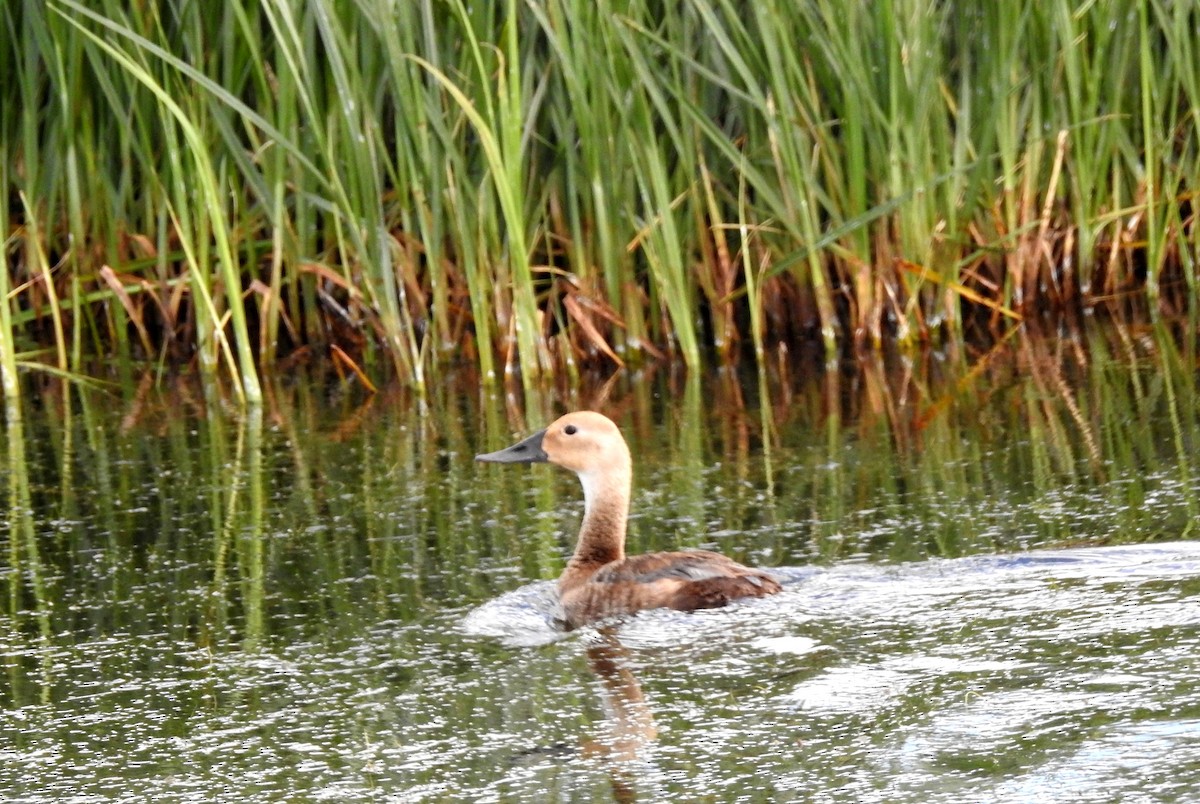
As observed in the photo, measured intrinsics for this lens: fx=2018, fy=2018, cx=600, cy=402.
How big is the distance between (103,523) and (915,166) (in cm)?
349

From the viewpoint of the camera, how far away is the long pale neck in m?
5.34

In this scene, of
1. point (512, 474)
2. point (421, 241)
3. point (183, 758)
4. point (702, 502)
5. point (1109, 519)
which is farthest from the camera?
point (421, 241)

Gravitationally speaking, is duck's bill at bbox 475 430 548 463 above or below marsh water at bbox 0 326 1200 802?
above

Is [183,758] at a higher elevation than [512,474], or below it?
below

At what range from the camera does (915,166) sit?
7.90m

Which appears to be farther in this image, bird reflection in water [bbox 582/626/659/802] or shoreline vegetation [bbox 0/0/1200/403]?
shoreline vegetation [bbox 0/0/1200/403]

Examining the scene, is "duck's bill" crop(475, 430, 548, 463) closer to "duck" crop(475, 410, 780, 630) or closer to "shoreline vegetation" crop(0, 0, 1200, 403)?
"duck" crop(475, 410, 780, 630)

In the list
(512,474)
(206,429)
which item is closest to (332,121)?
(206,429)

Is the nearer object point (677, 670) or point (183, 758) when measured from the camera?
point (183, 758)

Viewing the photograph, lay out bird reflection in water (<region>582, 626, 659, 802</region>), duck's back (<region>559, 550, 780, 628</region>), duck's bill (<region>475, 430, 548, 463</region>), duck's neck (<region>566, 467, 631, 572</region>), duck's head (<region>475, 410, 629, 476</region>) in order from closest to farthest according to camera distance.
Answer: bird reflection in water (<region>582, 626, 659, 802</region>) → duck's back (<region>559, 550, 780, 628</region>) → duck's neck (<region>566, 467, 631, 572</region>) → duck's head (<region>475, 410, 629, 476</region>) → duck's bill (<region>475, 430, 548, 463</region>)

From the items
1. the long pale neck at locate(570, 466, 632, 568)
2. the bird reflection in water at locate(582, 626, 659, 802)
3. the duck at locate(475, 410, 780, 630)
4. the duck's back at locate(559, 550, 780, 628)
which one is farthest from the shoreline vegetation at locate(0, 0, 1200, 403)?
the bird reflection in water at locate(582, 626, 659, 802)

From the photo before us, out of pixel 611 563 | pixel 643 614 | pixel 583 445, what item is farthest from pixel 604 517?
pixel 643 614

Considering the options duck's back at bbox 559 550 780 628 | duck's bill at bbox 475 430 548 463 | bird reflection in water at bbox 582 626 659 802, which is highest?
duck's bill at bbox 475 430 548 463

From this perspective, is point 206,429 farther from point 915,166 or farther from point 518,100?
point 915,166
